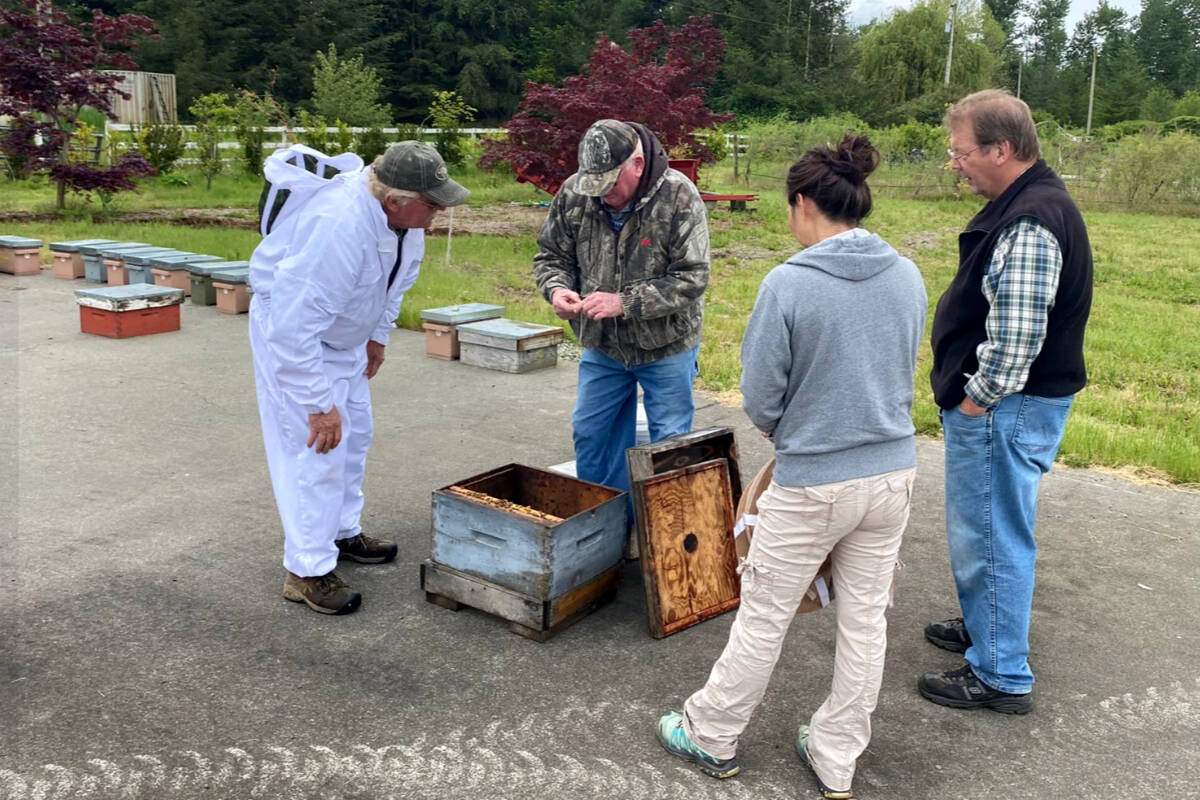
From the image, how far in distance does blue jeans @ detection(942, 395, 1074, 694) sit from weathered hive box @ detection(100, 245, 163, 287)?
10.2 metres

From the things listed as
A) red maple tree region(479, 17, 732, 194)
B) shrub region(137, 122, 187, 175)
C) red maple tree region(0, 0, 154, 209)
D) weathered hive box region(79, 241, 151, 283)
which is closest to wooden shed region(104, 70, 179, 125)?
shrub region(137, 122, 187, 175)

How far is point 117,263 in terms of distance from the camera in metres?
11.5

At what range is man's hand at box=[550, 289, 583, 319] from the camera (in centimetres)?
424

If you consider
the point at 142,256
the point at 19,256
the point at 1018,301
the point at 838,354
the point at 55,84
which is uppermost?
the point at 55,84

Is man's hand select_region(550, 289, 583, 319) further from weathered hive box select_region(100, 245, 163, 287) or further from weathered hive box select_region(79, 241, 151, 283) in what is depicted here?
weathered hive box select_region(79, 241, 151, 283)

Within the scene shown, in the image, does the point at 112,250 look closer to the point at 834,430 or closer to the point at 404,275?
the point at 404,275

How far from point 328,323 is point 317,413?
360mm

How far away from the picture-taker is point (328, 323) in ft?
12.8

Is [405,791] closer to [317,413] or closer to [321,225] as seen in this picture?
[317,413]

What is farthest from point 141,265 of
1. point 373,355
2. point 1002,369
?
point 1002,369

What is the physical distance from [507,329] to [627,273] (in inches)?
168

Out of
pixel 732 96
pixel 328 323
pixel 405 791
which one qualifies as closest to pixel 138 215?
pixel 328 323

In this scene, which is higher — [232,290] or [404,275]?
[404,275]

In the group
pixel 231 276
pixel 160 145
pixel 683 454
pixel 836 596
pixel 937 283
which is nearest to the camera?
pixel 836 596
